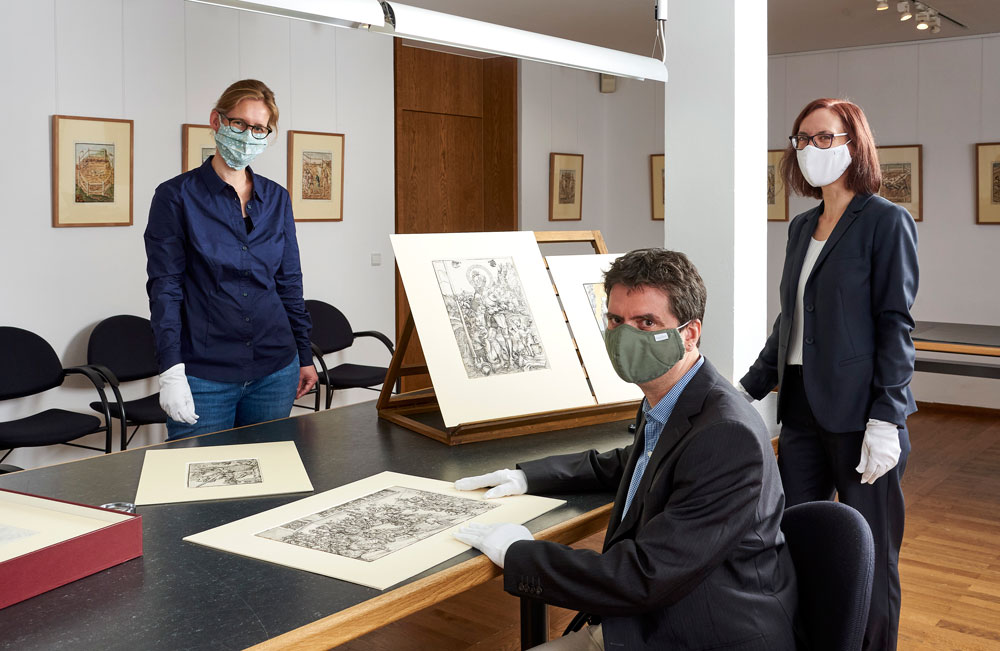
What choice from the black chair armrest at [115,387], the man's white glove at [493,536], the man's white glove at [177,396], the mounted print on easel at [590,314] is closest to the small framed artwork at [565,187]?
the black chair armrest at [115,387]

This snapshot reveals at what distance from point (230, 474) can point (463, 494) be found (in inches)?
21.0

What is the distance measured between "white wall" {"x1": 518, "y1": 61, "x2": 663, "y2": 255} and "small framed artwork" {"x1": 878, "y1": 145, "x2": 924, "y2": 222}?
1.95m

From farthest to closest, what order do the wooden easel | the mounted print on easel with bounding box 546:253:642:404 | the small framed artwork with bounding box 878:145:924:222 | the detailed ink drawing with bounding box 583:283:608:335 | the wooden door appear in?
1. the small framed artwork with bounding box 878:145:924:222
2. the wooden door
3. the detailed ink drawing with bounding box 583:283:608:335
4. the mounted print on easel with bounding box 546:253:642:404
5. the wooden easel

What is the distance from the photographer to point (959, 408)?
7.19 m

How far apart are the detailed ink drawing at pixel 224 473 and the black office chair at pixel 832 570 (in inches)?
43.8

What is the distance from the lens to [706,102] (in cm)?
296

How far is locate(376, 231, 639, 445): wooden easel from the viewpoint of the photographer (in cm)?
245

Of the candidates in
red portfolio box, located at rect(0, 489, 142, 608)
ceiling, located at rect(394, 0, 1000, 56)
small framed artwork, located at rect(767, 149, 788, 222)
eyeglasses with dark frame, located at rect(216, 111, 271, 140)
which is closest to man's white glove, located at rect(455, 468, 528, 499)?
red portfolio box, located at rect(0, 489, 142, 608)

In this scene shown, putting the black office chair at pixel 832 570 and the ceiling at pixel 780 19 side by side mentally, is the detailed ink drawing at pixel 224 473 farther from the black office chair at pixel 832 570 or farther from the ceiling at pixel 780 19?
the ceiling at pixel 780 19

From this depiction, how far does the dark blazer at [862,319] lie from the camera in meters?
2.33

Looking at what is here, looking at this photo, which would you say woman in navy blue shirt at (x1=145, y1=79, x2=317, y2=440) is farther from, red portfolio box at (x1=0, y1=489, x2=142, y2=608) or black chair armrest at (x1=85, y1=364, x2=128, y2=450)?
black chair armrest at (x1=85, y1=364, x2=128, y2=450)

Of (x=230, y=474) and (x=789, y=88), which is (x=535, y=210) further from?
(x=230, y=474)

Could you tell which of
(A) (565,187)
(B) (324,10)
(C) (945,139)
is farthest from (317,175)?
(C) (945,139)

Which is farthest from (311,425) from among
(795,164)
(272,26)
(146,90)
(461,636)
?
(272,26)
